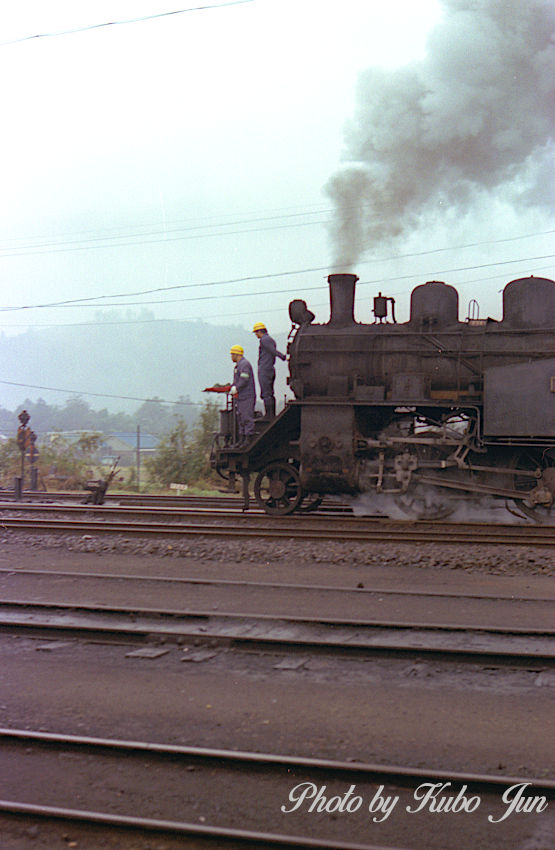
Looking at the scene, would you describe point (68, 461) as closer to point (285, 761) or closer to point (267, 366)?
point (267, 366)

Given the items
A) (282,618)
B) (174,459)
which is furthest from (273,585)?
(174,459)

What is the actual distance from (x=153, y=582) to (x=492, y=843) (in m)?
5.22

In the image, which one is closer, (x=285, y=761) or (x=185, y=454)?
(x=285, y=761)

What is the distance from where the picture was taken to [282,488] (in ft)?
40.1

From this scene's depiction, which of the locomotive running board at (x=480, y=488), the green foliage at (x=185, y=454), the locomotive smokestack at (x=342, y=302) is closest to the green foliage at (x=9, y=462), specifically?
the green foliage at (x=185, y=454)

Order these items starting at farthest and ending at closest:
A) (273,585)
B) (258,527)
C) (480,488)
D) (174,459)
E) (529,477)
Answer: (174,459) → (529,477) → (480,488) → (258,527) → (273,585)

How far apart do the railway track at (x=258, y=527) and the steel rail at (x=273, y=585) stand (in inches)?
A: 95.4

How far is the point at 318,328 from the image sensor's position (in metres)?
12.1

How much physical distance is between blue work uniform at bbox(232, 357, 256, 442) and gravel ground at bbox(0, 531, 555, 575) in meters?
2.51

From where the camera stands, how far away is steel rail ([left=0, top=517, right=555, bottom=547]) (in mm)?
9875

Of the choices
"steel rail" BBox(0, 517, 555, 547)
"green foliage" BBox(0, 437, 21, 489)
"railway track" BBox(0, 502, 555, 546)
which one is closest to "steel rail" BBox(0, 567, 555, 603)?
"steel rail" BBox(0, 517, 555, 547)

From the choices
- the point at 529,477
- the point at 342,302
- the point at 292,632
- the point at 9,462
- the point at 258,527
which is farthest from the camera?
the point at 9,462

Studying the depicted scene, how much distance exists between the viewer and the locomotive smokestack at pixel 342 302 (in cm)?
1209

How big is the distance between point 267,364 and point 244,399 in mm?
676
